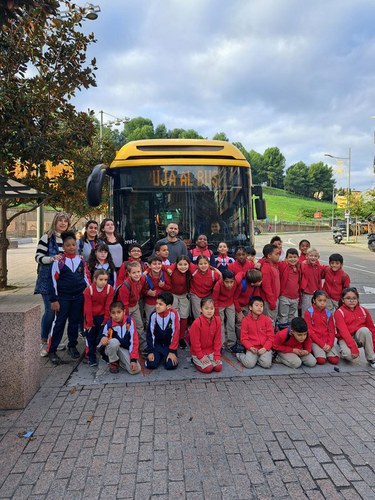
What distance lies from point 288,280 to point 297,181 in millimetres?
121366

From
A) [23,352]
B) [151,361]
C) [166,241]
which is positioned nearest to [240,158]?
[166,241]

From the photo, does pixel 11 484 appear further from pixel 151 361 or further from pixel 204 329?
pixel 204 329

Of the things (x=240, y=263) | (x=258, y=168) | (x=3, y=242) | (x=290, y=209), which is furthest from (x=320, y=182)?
(x=240, y=263)

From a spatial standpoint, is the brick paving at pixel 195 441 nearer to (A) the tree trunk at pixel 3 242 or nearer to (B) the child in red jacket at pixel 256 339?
(B) the child in red jacket at pixel 256 339

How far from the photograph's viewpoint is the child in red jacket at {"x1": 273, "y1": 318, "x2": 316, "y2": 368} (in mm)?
4730

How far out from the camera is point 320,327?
5.01 metres

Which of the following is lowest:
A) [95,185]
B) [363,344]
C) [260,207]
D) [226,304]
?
[363,344]

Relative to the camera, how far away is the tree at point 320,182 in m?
122

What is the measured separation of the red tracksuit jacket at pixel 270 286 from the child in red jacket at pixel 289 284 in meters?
0.36

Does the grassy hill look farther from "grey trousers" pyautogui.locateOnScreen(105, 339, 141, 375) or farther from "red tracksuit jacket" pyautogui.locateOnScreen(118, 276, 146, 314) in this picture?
"grey trousers" pyautogui.locateOnScreen(105, 339, 141, 375)

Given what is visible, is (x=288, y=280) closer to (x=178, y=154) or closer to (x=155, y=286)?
(x=155, y=286)

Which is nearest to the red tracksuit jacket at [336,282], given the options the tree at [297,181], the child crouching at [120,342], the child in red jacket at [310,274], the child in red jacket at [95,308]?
the child in red jacket at [310,274]

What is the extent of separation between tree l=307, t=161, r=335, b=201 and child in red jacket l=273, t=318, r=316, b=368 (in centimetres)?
12441

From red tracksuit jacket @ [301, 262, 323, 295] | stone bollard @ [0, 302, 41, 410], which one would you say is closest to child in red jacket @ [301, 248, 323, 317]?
red tracksuit jacket @ [301, 262, 323, 295]
